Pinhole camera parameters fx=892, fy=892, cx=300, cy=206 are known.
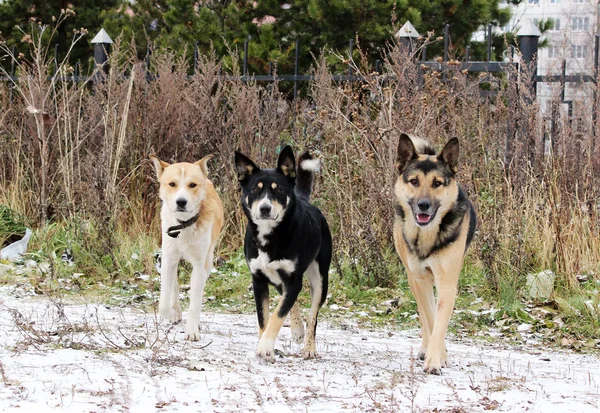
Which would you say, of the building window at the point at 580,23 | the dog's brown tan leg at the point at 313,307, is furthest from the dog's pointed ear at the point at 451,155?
the building window at the point at 580,23

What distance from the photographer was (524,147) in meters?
7.85

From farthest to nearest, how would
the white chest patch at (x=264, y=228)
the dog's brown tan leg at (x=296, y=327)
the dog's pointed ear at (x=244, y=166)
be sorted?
the dog's brown tan leg at (x=296, y=327), the dog's pointed ear at (x=244, y=166), the white chest patch at (x=264, y=228)

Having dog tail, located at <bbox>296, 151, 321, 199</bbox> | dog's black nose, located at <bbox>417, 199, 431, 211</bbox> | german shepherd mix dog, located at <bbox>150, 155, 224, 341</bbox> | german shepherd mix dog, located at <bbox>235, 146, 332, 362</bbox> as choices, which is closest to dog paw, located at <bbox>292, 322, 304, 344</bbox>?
german shepherd mix dog, located at <bbox>235, 146, 332, 362</bbox>

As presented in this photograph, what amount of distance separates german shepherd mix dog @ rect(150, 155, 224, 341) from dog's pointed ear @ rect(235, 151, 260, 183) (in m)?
0.61

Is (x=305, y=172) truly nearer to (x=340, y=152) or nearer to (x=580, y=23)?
(x=340, y=152)

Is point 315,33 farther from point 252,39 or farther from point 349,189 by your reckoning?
point 349,189

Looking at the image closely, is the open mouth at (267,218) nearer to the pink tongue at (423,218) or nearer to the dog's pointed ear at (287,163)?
the dog's pointed ear at (287,163)

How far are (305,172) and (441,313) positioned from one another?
4.81 ft

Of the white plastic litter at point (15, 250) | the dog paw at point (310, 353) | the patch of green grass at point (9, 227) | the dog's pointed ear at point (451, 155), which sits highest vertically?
the dog's pointed ear at point (451, 155)

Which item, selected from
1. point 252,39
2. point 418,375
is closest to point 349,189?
point 418,375

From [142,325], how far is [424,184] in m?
2.08

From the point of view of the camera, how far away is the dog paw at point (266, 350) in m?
5.11

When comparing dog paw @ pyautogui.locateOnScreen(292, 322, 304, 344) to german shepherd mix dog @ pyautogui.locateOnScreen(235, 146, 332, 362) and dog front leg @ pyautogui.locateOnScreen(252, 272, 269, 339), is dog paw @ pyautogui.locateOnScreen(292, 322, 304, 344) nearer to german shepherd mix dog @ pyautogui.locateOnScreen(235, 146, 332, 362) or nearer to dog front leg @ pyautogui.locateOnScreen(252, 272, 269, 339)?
german shepherd mix dog @ pyautogui.locateOnScreen(235, 146, 332, 362)

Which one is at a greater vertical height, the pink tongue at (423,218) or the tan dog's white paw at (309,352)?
the pink tongue at (423,218)
